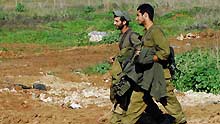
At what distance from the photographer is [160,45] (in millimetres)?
6996

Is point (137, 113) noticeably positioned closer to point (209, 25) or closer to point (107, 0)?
point (209, 25)

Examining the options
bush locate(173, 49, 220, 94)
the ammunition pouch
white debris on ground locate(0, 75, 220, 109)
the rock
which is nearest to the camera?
the ammunition pouch

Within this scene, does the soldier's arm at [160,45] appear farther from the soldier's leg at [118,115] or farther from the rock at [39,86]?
the rock at [39,86]

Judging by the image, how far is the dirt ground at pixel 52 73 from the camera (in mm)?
9025

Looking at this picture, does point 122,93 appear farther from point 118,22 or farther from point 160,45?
point 118,22

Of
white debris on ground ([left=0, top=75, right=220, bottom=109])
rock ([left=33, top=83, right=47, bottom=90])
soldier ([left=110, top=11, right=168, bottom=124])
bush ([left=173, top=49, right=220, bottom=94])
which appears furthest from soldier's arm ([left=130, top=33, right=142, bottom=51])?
rock ([left=33, top=83, right=47, bottom=90])

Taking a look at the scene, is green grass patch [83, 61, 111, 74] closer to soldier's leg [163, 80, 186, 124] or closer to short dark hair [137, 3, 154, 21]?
soldier's leg [163, 80, 186, 124]

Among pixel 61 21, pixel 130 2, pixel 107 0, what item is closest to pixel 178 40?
pixel 61 21

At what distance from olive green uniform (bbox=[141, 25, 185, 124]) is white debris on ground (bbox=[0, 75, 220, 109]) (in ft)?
8.96

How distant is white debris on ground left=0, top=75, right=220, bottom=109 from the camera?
34.1 feet

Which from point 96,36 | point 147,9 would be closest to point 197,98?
point 147,9

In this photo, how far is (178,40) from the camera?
2214 cm

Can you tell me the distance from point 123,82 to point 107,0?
35772 mm

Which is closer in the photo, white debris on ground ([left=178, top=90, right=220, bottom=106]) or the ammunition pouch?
the ammunition pouch
